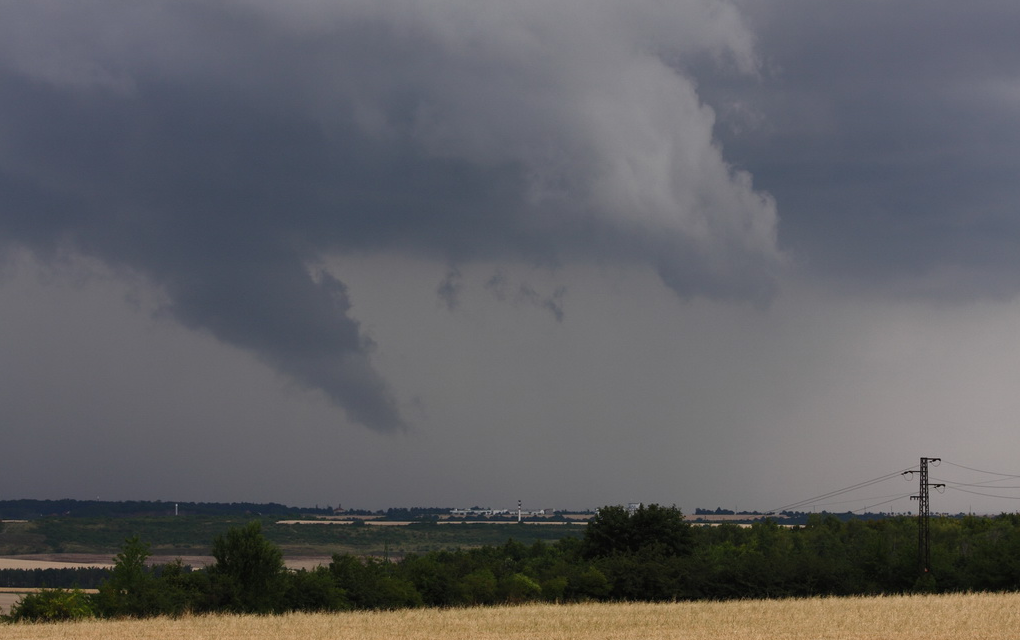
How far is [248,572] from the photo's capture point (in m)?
64.6

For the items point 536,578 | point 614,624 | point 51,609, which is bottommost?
point 536,578

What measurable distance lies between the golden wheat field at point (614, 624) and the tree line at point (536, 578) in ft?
27.4

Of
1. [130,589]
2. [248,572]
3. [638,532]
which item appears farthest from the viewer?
[638,532]

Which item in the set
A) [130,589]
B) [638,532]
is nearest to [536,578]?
[638,532]

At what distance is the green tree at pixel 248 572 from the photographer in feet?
207

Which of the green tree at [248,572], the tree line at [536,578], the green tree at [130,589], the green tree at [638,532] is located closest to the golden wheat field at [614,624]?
the green tree at [130,589]

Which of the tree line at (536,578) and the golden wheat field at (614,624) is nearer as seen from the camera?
the golden wheat field at (614,624)

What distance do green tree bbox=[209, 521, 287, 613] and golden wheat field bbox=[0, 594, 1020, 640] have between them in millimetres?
9224

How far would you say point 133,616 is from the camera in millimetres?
56531

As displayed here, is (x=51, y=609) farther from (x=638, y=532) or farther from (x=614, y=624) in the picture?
(x=638, y=532)

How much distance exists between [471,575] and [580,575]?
24.8 feet

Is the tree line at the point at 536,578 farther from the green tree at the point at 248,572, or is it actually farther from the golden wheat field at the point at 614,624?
the golden wheat field at the point at 614,624

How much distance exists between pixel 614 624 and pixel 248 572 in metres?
24.5

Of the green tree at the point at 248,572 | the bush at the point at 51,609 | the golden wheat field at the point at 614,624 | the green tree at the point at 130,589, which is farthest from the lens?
the green tree at the point at 248,572
